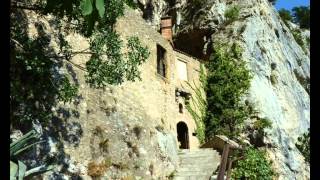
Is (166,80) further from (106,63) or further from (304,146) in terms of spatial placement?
(106,63)

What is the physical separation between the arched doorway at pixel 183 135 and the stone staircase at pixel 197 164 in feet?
7.24

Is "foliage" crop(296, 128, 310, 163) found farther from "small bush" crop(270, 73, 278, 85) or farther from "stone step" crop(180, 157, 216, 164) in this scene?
"stone step" crop(180, 157, 216, 164)

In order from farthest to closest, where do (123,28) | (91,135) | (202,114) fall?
1. (202,114)
2. (123,28)
3. (91,135)

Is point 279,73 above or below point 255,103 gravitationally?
above

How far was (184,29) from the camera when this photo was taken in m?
25.8

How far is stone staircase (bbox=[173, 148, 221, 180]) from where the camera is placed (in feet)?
55.5

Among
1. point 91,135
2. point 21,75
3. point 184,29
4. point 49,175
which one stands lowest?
point 49,175

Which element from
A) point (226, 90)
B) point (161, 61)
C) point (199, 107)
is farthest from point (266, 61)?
point (161, 61)

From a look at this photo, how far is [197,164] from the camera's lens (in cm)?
1794

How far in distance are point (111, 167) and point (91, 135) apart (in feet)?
3.88

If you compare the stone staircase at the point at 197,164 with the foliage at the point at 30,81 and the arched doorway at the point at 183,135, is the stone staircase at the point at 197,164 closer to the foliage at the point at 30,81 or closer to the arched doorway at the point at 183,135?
the arched doorway at the point at 183,135

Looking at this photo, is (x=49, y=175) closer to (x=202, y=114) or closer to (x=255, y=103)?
(x=202, y=114)

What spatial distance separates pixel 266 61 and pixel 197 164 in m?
10.2
